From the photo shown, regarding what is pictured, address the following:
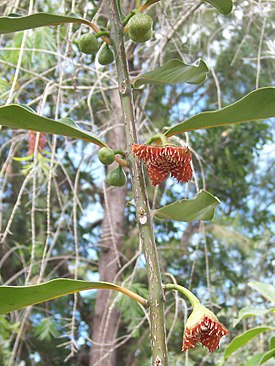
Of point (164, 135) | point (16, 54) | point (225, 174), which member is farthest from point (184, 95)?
point (164, 135)

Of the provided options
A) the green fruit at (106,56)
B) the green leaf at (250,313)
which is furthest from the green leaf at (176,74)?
the green leaf at (250,313)

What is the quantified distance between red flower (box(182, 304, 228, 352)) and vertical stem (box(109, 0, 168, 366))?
0.02 meters

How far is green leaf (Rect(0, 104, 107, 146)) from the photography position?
604mm

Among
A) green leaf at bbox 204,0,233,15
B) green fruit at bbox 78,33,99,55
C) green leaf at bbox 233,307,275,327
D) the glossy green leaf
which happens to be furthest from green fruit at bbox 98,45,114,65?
green leaf at bbox 233,307,275,327

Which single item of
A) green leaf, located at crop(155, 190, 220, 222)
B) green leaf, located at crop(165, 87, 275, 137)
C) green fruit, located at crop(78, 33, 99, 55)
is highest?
green fruit, located at crop(78, 33, 99, 55)

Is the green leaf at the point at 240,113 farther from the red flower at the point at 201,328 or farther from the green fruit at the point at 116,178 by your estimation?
the red flower at the point at 201,328

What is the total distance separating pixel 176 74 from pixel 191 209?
6.2 inches

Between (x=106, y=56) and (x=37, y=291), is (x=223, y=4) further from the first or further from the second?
(x=37, y=291)

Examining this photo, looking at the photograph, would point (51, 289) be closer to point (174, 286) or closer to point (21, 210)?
point (174, 286)

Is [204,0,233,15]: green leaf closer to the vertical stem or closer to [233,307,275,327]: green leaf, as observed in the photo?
the vertical stem

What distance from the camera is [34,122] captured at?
0.62 m

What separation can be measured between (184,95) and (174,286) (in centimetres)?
314

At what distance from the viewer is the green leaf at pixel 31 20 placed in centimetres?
65

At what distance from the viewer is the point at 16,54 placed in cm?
186
